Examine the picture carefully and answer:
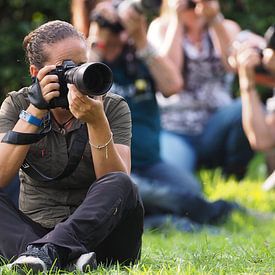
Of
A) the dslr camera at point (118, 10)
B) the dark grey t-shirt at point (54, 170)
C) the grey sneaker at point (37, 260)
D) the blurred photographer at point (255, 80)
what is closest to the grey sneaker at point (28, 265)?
the grey sneaker at point (37, 260)

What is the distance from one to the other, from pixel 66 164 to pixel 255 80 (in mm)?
2892

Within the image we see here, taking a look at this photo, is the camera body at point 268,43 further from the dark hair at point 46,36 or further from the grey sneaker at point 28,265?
the grey sneaker at point 28,265

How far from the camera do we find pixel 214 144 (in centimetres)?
691

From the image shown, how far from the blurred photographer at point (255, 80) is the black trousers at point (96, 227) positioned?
271 cm

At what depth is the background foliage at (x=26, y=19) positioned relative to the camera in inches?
339

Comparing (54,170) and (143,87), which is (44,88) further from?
(143,87)

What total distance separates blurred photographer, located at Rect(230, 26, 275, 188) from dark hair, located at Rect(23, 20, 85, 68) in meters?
2.51

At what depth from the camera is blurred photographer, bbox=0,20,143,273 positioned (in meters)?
3.43

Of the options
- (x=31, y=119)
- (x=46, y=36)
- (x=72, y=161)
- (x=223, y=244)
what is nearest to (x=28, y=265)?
(x=72, y=161)

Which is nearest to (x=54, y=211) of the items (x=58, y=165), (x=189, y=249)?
(x=58, y=165)

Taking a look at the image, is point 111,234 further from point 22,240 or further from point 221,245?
point 221,245

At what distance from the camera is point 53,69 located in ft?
11.9

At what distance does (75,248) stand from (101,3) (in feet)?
10.1

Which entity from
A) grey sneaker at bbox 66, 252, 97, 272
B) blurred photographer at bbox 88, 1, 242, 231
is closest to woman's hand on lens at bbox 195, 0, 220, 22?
blurred photographer at bbox 88, 1, 242, 231
